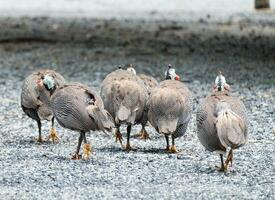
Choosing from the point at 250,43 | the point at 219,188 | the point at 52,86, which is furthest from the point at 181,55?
the point at 219,188

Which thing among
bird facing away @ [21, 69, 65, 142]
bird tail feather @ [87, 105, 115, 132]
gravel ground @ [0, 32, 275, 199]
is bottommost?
gravel ground @ [0, 32, 275, 199]

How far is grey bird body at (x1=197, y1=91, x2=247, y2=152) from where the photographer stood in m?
9.87

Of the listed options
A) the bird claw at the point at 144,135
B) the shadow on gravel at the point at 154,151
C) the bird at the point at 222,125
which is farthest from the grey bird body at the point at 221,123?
the bird claw at the point at 144,135

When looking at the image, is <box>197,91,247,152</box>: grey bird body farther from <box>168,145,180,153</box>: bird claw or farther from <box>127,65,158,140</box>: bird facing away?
<box>127,65,158,140</box>: bird facing away

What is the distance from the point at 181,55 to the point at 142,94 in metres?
11.8

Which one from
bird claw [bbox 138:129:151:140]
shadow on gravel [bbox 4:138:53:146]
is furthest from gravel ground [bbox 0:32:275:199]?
bird claw [bbox 138:129:151:140]

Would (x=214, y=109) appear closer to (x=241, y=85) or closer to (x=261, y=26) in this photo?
(x=241, y=85)

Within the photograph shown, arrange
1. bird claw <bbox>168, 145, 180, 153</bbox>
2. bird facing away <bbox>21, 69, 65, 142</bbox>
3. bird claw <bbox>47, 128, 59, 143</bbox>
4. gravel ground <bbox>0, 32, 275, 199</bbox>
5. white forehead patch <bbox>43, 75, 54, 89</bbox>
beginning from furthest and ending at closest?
bird claw <bbox>47, 128, 59, 143</bbox>, bird facing away <bbox>21, 69, 65, 142</bbox>, white forehead patch <bbox>43, 75, 54, 89</bbox>, bird claw <bbox>168, 145, 180, 153</bbox>, gravel ground <bbox>0, 32, 275, 199</bbox>

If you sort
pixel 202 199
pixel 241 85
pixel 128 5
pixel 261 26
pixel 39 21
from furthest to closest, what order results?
pixel 128 5 < pixel 39 21 < pixel 261 26 < pixel 241 85 < pixel 202 199

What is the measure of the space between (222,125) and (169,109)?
1237mm

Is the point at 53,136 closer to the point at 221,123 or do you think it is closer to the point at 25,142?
the point at 25,142

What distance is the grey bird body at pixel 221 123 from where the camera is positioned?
32.4 feet

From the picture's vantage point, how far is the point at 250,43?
81.5 ft

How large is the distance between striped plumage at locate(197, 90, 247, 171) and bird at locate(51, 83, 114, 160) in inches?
38.9
